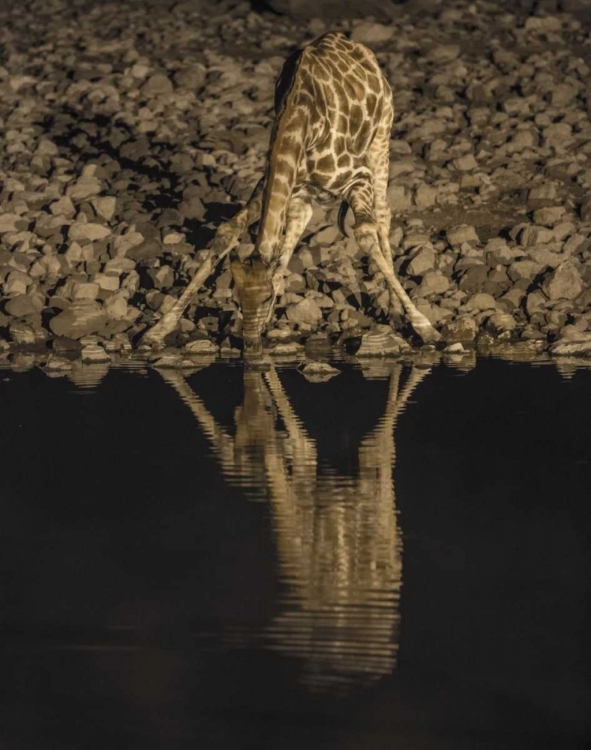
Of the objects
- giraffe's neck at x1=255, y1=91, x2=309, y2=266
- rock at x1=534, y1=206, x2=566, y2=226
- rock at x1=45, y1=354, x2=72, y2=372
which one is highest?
giraffe's neck at x1=255, y1=91, x2=309, y2=266

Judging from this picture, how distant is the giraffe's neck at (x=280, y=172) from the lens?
12148 mm

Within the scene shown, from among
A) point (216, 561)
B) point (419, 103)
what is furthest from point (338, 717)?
point (419, 103)

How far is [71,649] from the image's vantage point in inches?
203

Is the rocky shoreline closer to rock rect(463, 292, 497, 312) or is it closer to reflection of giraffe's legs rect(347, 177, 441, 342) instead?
rock rect(463, 292, 497, 312)

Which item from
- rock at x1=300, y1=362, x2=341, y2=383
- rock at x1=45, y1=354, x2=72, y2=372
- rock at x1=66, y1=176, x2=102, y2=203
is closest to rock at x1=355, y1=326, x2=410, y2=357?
rock at x1=300, y1=362, x2=341, y2=383

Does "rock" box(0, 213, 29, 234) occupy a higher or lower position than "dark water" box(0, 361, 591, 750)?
lower

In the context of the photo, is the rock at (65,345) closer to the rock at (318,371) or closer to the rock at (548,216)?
the rock at (318,371)

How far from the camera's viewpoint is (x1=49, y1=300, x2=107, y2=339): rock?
13047mm

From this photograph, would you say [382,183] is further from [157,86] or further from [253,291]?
[157,86]

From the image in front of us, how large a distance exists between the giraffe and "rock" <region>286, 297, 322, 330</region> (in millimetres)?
253

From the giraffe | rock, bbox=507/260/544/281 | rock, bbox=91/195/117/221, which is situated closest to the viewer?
the giraffe

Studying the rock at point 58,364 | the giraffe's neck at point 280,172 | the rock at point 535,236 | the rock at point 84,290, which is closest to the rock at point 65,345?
the rock at point 58,364

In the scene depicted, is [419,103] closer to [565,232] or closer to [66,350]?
[565,232]

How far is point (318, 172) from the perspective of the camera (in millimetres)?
12992
